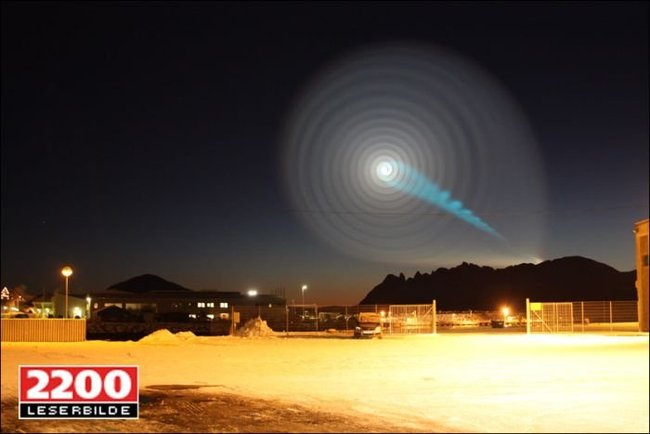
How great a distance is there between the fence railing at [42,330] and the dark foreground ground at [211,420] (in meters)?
25.7

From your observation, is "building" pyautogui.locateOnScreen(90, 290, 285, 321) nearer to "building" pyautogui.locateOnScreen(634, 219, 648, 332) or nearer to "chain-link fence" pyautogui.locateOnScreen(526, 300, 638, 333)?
"chain-link fence" pyautogui.locateOnScreen(526, 300, 638, 333)

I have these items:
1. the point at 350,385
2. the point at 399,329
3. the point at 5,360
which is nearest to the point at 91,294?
the point at 399,329

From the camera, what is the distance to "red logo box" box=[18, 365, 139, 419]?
1204 centimetres

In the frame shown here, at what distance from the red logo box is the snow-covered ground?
3.03 ft

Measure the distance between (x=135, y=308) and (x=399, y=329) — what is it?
260 feet

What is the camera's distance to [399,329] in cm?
5647

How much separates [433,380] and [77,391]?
1130 cm

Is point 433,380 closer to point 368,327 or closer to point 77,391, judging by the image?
point 77,391

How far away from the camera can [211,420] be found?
14648mm

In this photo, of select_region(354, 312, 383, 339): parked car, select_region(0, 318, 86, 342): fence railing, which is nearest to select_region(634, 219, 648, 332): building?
select_region(354, 312, 383, 339): parked car

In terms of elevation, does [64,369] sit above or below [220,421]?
above

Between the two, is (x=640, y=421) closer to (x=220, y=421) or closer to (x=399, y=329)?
(x=220, y=421)

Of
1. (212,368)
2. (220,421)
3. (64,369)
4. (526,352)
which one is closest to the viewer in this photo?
(64,369)

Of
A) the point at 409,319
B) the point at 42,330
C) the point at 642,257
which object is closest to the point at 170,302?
the point at 409,319
